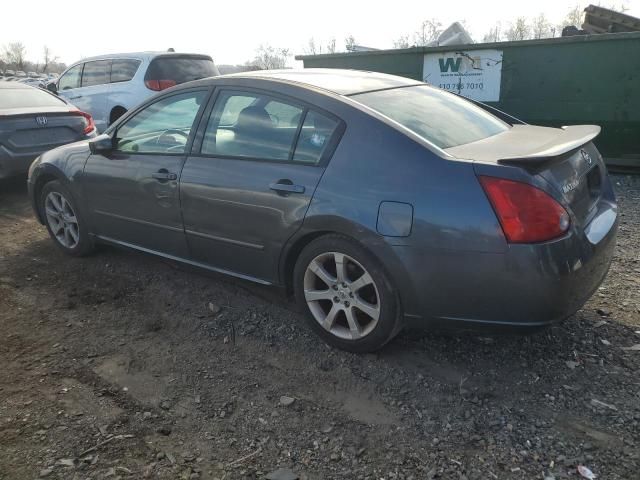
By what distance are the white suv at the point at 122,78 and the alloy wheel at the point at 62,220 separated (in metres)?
4.78

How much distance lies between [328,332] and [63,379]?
1.50 meters

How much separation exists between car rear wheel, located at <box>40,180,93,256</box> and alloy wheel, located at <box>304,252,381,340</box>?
94.6 inches

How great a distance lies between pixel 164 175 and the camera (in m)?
3.80

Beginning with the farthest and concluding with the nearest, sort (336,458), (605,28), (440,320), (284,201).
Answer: (605,28)
(284,201)
(440,320)
(336,458)

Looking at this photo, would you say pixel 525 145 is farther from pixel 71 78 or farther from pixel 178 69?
pixel 71 78

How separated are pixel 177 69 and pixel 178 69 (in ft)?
0.06

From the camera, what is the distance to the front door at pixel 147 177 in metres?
3.82

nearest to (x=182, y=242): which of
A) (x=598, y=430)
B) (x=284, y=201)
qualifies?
(x=284, y=201)

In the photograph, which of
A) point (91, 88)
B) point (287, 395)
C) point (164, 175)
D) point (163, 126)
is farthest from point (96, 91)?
point (287, 395)

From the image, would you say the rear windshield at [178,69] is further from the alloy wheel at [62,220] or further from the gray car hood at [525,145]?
the gray car hood at [525,145]

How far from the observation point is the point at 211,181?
3.55m

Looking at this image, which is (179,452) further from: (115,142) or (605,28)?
(605,28)

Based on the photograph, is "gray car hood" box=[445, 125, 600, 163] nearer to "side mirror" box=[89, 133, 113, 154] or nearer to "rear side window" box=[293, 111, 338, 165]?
"rear side window" box=[293, 111, 338, 165]

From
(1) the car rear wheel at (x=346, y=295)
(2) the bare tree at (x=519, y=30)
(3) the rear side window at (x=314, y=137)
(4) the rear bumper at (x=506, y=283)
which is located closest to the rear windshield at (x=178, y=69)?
(3) the rear side window at (x=314, y=137)
